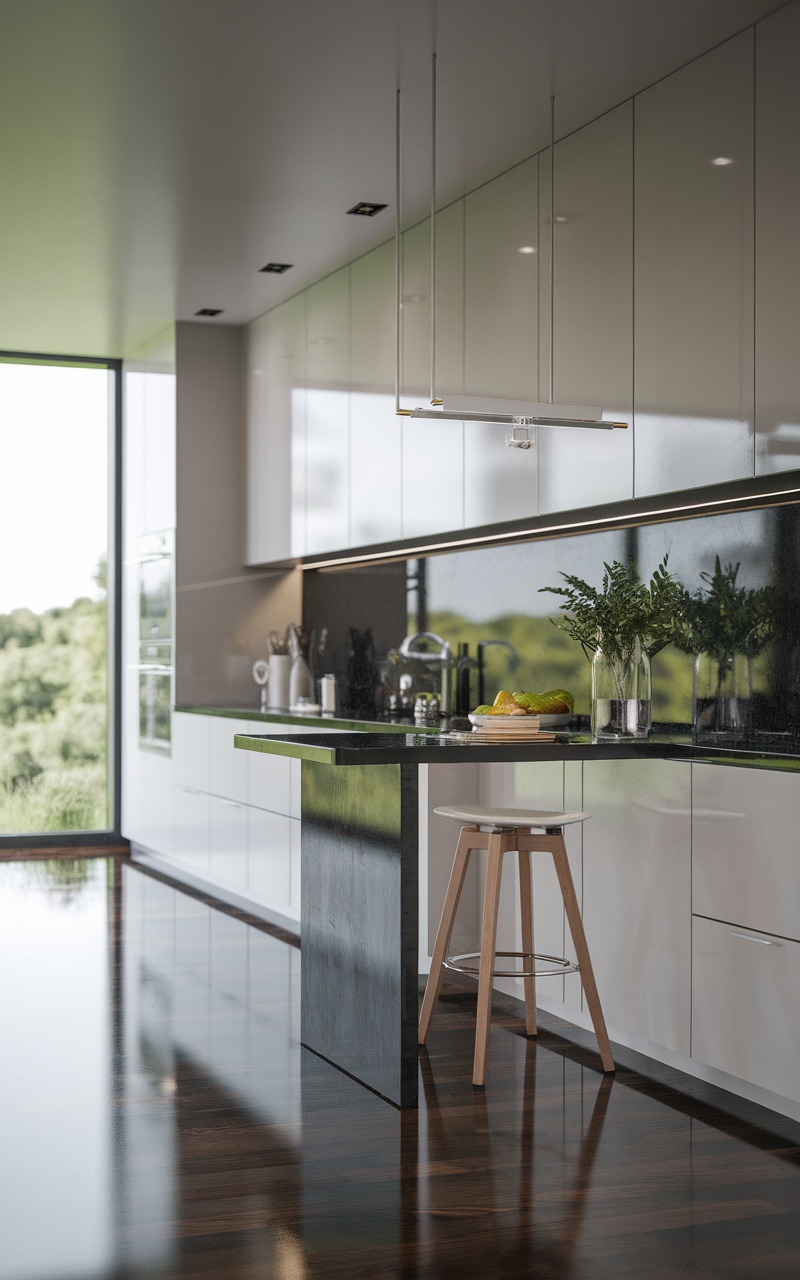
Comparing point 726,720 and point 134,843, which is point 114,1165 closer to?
point 726,720

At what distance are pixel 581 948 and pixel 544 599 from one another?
5.86 ft

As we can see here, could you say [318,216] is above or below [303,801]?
above

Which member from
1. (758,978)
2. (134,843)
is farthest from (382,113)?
(134,843)

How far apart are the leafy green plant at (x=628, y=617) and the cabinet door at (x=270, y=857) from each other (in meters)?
1.99

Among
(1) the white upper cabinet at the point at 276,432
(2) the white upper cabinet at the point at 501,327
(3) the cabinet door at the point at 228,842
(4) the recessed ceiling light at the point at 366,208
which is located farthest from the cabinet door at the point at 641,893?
(1) the white upper cabinet at the point at 276,432

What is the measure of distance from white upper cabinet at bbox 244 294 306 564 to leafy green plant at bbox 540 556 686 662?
253 cm

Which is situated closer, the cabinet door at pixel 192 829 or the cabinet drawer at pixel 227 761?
the cabinet drawer at pixel 227 761

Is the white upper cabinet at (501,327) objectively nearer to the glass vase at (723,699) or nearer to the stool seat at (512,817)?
the glass vase at (723,699)

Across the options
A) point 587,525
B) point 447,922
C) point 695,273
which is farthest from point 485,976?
point 695,273

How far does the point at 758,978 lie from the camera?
3.32 m

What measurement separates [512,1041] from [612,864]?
60 centimetres

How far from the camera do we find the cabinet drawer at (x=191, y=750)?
690 centimetres

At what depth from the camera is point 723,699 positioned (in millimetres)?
4086

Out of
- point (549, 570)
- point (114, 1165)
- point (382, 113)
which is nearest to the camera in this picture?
point (114, 1165)
